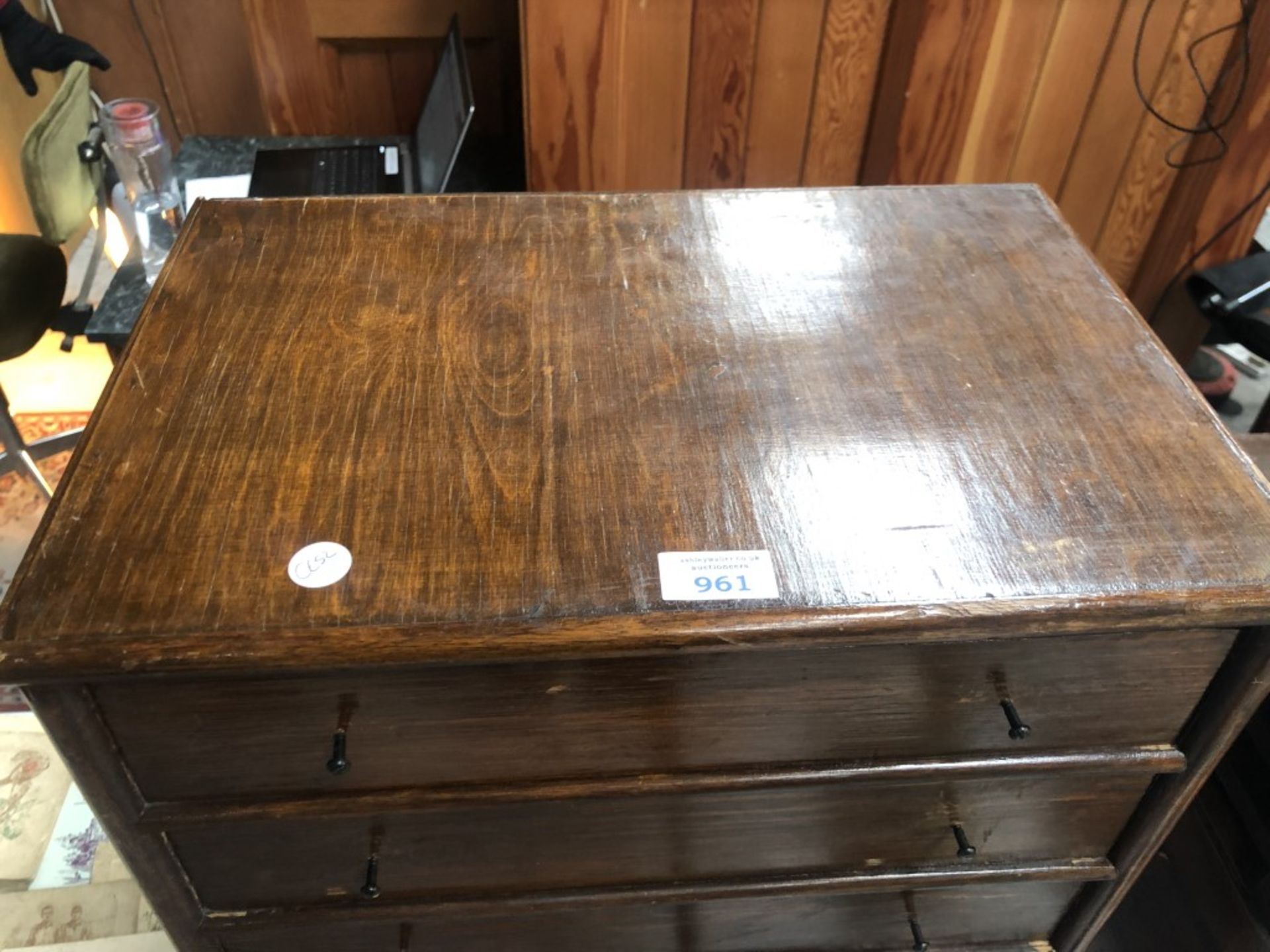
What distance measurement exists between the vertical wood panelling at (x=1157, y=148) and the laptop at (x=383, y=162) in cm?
116

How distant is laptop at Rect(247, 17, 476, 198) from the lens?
1688mm

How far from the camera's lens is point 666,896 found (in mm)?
922

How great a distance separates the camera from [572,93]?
160 cm

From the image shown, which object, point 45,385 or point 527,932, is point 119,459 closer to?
point 527,932

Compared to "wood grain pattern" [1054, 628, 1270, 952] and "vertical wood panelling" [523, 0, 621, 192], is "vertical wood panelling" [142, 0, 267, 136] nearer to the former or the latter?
"vertical wood panelling" [523, 0, 621, 192]

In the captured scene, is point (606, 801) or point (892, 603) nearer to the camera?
point (892, 603)

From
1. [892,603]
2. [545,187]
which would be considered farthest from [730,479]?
[545,187]

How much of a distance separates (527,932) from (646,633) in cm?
48

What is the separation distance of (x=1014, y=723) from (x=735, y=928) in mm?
407

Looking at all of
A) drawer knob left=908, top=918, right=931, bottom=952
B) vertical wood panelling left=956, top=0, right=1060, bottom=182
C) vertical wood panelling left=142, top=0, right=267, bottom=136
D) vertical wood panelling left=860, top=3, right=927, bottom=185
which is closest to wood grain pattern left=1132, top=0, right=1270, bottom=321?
vertical wood panelling left=956, top=0, right=1060, bottom=182

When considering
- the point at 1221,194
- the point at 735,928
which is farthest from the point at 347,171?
the point at 1221,194

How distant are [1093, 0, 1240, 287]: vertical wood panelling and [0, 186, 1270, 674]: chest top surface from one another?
88 centimetres

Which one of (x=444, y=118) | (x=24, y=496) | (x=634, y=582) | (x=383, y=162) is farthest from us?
(x=24, y=496)

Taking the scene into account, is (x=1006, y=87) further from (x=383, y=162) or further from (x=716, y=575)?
(x=716, y=575)
